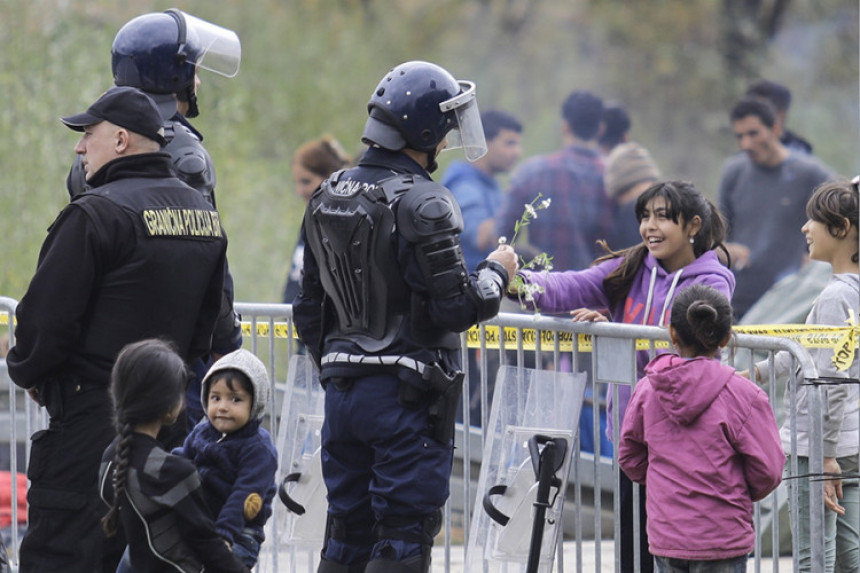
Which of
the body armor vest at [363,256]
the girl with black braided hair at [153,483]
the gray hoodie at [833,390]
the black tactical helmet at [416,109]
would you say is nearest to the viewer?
the girl with black braided hair at [153,483]

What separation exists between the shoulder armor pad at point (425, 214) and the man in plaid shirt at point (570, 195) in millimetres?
5999

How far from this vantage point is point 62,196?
13070mm

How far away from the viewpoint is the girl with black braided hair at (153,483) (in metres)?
4.22

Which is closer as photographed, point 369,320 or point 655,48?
point 369,320

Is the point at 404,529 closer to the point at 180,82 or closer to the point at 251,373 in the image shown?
the point at 251,373

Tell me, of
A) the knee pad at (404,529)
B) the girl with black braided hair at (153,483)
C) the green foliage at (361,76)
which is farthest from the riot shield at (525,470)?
the green foliage at (361,76)

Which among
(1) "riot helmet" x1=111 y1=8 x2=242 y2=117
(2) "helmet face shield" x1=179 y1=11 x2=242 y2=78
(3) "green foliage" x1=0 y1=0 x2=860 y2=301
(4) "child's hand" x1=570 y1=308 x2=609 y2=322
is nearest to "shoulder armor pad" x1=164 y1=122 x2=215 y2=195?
(1) "riot helmet" x1=111 y1=8 x2=242 y2=117

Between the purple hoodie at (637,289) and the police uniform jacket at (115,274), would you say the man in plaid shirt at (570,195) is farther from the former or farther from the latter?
the police uniform jacket at (115,274)

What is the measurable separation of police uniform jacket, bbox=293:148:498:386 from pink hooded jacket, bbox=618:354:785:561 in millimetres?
671

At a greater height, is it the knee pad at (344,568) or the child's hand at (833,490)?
the child's hand at (833,490)

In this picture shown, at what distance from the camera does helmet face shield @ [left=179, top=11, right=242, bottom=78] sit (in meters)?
6.00

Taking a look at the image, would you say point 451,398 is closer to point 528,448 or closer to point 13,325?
point 528,448

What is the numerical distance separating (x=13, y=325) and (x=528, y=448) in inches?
101

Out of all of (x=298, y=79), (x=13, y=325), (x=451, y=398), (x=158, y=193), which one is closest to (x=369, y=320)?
(x=451, y=398)
